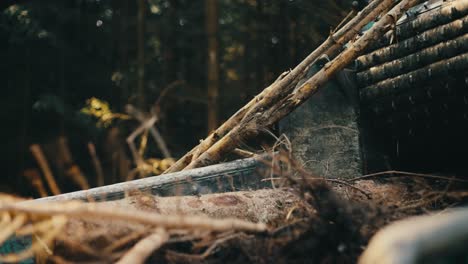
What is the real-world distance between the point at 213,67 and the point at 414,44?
6.32m

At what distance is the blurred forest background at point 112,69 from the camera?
14.4m

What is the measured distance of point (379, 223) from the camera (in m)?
2.82

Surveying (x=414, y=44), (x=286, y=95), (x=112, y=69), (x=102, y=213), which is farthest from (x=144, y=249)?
(x=112, y=69)

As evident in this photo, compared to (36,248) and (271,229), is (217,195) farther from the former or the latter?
(36,248)

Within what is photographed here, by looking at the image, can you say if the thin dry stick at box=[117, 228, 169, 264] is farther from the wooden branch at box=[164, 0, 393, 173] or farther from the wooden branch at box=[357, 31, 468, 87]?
the wooden branch at box=[357, 31, 468, 87]

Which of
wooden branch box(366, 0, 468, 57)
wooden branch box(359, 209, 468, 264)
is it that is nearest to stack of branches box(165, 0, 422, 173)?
wooden branch box(366, 0, 468, 57)

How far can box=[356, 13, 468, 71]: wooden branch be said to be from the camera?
4.66 meters

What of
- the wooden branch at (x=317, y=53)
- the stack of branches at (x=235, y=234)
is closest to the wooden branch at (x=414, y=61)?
the wooden branch at (x=317, y=53)

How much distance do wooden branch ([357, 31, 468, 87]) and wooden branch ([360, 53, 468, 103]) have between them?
5 centimetres

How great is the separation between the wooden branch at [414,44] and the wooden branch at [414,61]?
43 millimetres

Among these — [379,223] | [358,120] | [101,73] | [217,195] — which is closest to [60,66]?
Result: [101,73]

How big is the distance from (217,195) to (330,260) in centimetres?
117

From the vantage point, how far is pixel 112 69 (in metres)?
17.4

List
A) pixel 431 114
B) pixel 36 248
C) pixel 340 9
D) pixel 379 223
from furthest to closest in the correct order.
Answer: pixel 340 9 < pixel 431 114 < pixel 36 248 < pixel 379 223
